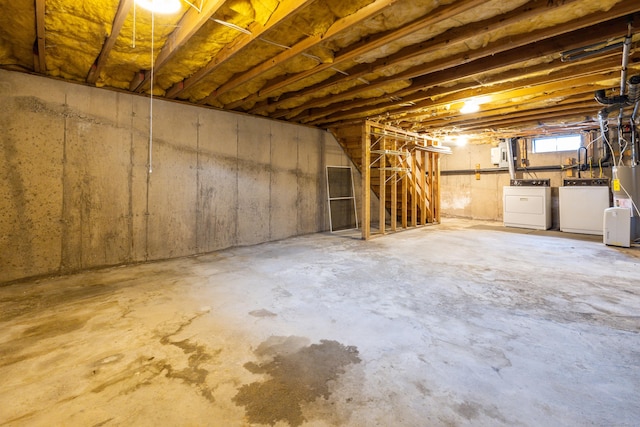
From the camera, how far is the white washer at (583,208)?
17.7 ft

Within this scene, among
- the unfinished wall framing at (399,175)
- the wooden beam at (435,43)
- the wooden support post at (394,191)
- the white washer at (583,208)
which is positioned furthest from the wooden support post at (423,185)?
the wooden beam at (435,43)

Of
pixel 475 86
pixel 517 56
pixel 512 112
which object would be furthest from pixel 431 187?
pixel 517 56

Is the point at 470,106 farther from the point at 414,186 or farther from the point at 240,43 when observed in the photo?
the point at 240,43

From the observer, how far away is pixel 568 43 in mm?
2504

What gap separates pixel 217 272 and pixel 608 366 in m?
3.16

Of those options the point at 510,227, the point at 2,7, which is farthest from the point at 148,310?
the point at 510,227

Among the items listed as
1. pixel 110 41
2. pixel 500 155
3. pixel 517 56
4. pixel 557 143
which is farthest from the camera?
pixel 500 155

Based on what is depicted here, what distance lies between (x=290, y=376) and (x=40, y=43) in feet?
10.6

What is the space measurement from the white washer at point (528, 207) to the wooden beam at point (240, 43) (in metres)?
6.36

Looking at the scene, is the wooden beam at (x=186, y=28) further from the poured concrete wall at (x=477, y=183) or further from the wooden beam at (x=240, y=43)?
the poured concrete wall at (x=477, y=183)

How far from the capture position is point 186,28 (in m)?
2.26

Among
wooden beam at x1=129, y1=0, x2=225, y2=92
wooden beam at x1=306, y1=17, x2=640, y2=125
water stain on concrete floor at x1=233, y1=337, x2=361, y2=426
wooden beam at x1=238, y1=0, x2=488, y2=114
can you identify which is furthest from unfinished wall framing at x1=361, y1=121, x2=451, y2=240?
water stain on concrete floor at x1=233, y1=337, x2=361, y2=426

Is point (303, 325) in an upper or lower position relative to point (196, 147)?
lower

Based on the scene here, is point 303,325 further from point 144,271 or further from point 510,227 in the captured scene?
point 510,227
